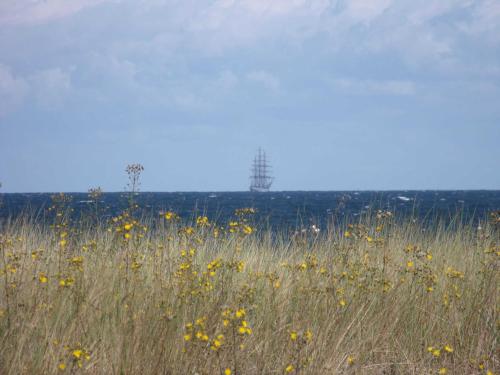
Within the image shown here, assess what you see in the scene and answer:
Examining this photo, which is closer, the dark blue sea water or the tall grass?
the tall grass

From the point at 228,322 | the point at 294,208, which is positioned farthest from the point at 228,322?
the point at 294,208

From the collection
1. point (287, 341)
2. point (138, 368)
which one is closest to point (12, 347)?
point (138, 368)

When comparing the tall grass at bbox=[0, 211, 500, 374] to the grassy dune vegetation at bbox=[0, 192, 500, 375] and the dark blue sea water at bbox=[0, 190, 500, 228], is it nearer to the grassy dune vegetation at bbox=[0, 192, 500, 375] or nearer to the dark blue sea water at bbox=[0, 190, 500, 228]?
the grassy dune vegetation at bbox=[0, 192, 500, 375]

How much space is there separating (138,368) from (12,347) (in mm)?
748

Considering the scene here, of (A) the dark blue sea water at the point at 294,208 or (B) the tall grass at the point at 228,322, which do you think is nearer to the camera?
(B) the tall grass at the point at 228,322

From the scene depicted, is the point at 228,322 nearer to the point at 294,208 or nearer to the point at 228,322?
the point at 228,322

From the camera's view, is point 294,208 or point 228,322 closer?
point 228,322

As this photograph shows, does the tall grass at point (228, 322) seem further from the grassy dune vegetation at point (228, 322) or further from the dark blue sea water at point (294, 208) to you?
the dark blue sea water at point (294, 208)

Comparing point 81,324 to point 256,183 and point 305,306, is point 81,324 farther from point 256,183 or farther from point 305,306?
point 256,183

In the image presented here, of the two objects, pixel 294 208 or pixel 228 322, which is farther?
pixel 294 208

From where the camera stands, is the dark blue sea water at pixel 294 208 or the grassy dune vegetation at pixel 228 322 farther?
the dark blue sea water at pixel 294 208

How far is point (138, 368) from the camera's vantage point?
341 centimetres

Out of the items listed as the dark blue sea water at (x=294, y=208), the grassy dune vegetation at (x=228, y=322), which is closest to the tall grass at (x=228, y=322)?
the grassy dune vegetation at (x=228, y=322)

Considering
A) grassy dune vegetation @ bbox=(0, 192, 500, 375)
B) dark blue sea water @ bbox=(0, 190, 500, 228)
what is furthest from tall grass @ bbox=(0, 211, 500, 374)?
dark blue sea water @ bbox=(0, 190, 500, 228)
